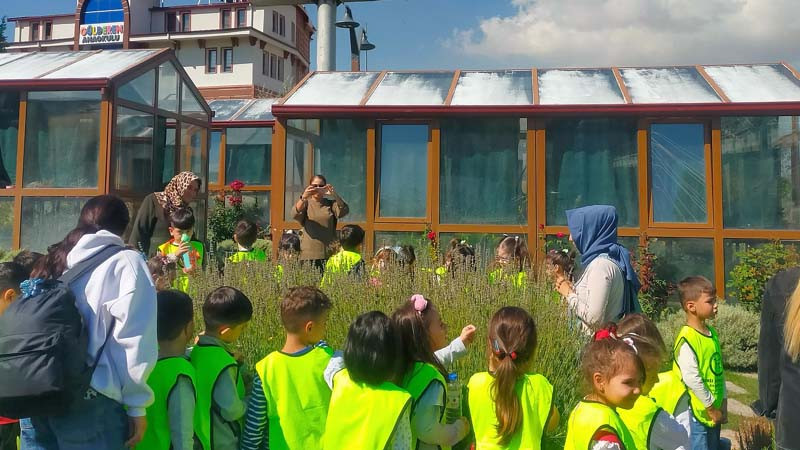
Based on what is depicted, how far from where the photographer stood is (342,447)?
2.32m

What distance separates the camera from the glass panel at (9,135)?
336 inches

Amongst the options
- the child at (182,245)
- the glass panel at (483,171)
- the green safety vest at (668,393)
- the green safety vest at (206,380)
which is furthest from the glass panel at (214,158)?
the green safety vest at (668,393)

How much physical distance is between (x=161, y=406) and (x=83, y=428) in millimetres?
367

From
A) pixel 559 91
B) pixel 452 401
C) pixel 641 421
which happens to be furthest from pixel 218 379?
pixel 559 91

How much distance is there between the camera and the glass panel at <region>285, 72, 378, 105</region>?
8.73 m

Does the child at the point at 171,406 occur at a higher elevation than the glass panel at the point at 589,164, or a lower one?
lower

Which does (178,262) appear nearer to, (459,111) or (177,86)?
(459,111)

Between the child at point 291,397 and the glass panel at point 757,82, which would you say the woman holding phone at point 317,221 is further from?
the glass panel at point 757,82

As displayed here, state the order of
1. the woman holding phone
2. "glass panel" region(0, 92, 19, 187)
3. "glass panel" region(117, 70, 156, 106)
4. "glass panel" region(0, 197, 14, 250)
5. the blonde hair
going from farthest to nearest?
"glass panel" region(117, 70, 156, 106)
"glass panel" region(0, 92, 19, 187)
"glass panel" region(0, 197, 14, 250)
the woman holding phone
the blonde hair

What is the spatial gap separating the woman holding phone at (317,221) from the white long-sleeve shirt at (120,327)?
3525mm

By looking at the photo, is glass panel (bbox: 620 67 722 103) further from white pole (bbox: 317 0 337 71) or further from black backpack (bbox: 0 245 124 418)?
white pole (bbox: 317 0 337 71)

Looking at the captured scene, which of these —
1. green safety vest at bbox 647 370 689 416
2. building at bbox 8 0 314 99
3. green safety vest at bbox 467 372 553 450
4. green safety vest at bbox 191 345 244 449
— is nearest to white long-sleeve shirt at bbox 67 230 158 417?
green safety vest at bbox 191 345 244 449

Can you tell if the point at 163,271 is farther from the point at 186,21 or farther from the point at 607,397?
the point at 186,21

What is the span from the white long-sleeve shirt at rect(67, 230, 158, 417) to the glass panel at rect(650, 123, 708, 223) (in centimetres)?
718
